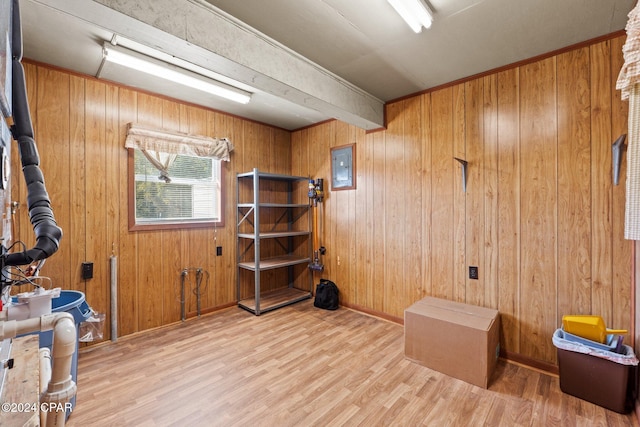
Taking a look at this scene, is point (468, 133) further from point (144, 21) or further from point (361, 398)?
point (144, 21)

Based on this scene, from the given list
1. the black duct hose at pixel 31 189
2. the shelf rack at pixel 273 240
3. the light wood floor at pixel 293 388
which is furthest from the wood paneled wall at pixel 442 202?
the black duct hose at pixel 31 189

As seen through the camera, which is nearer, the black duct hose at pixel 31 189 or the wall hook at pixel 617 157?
the black duct hose at pixel 31 189

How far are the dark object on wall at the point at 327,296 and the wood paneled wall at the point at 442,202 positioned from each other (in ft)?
0.61

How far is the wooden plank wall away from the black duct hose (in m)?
1.68

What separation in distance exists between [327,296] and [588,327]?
8.20ft

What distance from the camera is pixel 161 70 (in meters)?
2.38

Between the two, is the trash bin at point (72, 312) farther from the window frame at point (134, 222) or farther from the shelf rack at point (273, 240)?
the shelf rack at point (273, 240)

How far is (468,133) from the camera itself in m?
2.70

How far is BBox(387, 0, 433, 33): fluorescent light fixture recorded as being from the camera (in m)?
1.67

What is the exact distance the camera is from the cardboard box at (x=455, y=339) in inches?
83.6

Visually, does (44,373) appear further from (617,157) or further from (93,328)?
(617,157)

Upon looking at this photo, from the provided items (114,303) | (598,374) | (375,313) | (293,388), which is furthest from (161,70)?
(598,374)

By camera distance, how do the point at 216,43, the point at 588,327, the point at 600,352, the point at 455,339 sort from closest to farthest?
the point at 216,43 → the point at 600,352 → the point at 588,327 → the point at 455,339

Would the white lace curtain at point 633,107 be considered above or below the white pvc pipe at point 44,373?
above
